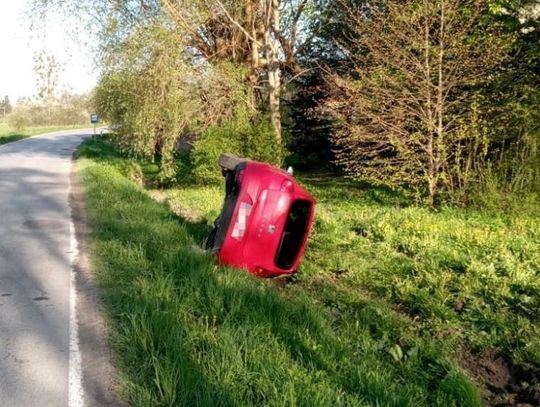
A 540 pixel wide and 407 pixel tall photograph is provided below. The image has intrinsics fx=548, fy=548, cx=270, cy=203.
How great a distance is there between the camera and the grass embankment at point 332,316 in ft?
13.1

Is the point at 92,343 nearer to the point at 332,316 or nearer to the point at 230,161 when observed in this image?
the point at 332,316

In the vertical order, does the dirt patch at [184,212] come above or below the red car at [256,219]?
below

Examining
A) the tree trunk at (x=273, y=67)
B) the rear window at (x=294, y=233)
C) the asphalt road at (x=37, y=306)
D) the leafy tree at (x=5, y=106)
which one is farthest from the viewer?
the leafy tree at (x=5, y=106)

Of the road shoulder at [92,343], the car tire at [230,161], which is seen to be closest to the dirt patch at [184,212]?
the road shoulder at [92,343]

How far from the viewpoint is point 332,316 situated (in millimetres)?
5816

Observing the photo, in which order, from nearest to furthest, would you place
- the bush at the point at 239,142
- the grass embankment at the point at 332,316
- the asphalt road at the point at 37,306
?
the grass embankment at the point at 332,316 → the asphalt road at the point at 37,306 → the bush at the point at 239,142

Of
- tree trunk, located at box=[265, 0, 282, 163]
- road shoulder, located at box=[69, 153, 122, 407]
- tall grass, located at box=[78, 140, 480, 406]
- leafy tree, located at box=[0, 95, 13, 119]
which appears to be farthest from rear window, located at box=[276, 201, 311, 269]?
leafy tree, located at box=[0, 95, 13, 119]

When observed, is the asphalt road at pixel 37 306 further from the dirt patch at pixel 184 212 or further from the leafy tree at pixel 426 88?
the leafy tree at pixel 426 88

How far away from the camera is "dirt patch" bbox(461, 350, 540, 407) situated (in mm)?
4277

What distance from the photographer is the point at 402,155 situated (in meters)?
12.2

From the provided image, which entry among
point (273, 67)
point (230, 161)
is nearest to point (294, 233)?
point (230, 161)

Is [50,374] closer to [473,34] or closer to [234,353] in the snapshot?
[234,353]

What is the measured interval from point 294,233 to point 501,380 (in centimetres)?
359

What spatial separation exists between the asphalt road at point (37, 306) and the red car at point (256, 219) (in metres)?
2.01
